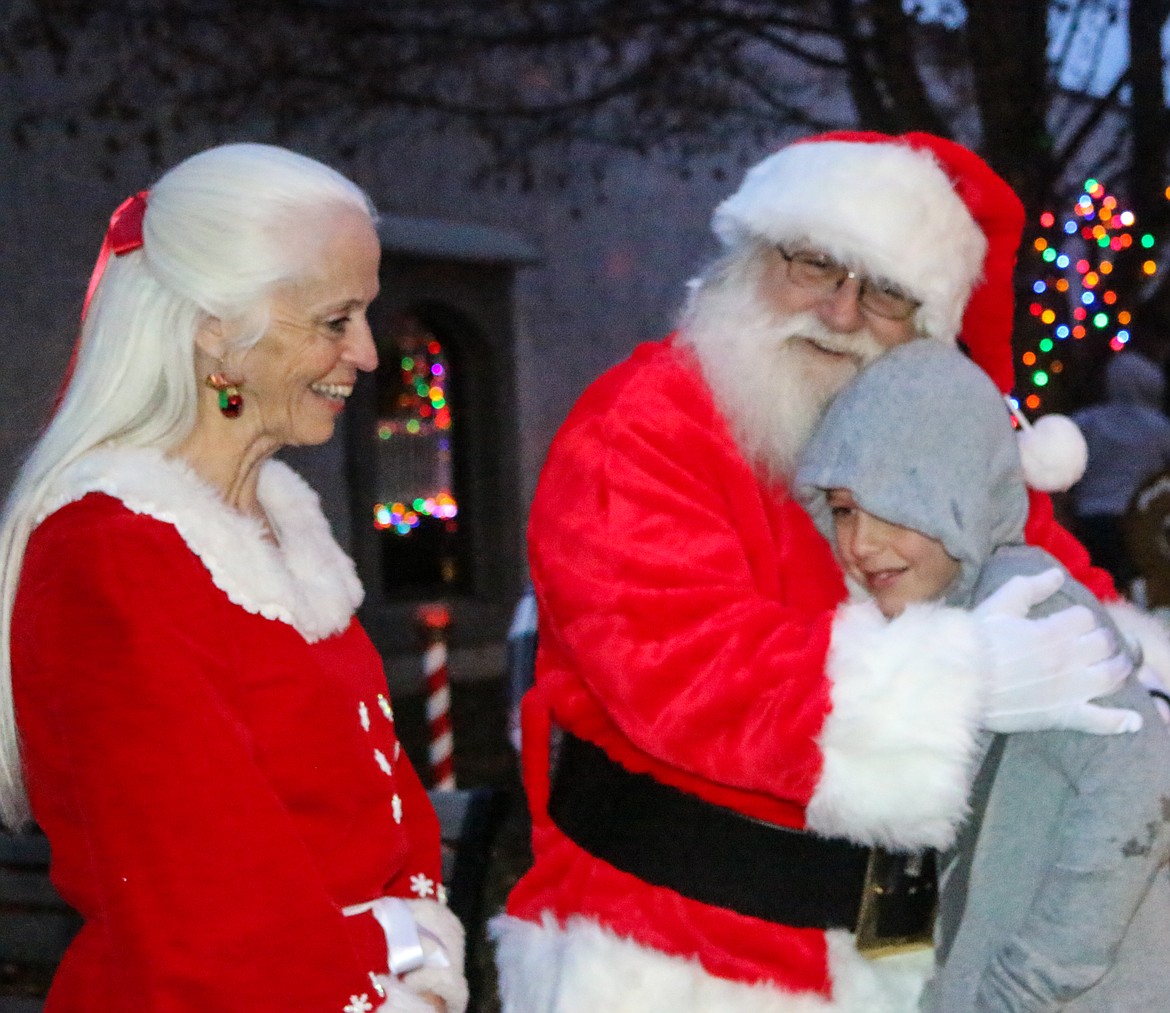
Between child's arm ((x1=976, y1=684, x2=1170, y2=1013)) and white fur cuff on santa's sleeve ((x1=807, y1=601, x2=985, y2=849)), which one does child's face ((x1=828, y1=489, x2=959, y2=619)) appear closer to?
white fur cuff on santa's sleeve ((x1=807, y1=601, x2=985, y2=849))

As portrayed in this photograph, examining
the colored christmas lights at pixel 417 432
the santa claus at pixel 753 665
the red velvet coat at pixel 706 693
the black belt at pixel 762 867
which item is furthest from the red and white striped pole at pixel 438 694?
the colored christmas lights at pixel 417 432

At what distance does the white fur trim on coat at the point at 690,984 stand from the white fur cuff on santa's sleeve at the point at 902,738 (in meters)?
0.24

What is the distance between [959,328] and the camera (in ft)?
8.18

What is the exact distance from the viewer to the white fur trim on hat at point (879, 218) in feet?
7.73

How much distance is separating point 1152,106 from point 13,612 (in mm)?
6370

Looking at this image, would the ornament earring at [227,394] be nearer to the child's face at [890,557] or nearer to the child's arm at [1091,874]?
the child's face at [890,557]

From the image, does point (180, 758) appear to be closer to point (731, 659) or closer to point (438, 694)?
point (731, 659)

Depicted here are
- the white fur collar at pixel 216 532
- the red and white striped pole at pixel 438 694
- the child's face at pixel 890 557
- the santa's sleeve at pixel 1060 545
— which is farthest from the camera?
the red and white striped pole at pixel 438 694

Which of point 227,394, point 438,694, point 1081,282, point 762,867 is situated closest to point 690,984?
point 762,867

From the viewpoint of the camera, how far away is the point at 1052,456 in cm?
262

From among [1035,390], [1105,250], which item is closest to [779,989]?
[1035,390]

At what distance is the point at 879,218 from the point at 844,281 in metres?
0.12

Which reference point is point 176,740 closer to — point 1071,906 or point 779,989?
point 779,989

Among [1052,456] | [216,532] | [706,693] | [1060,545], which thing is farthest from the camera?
[1060,545]
